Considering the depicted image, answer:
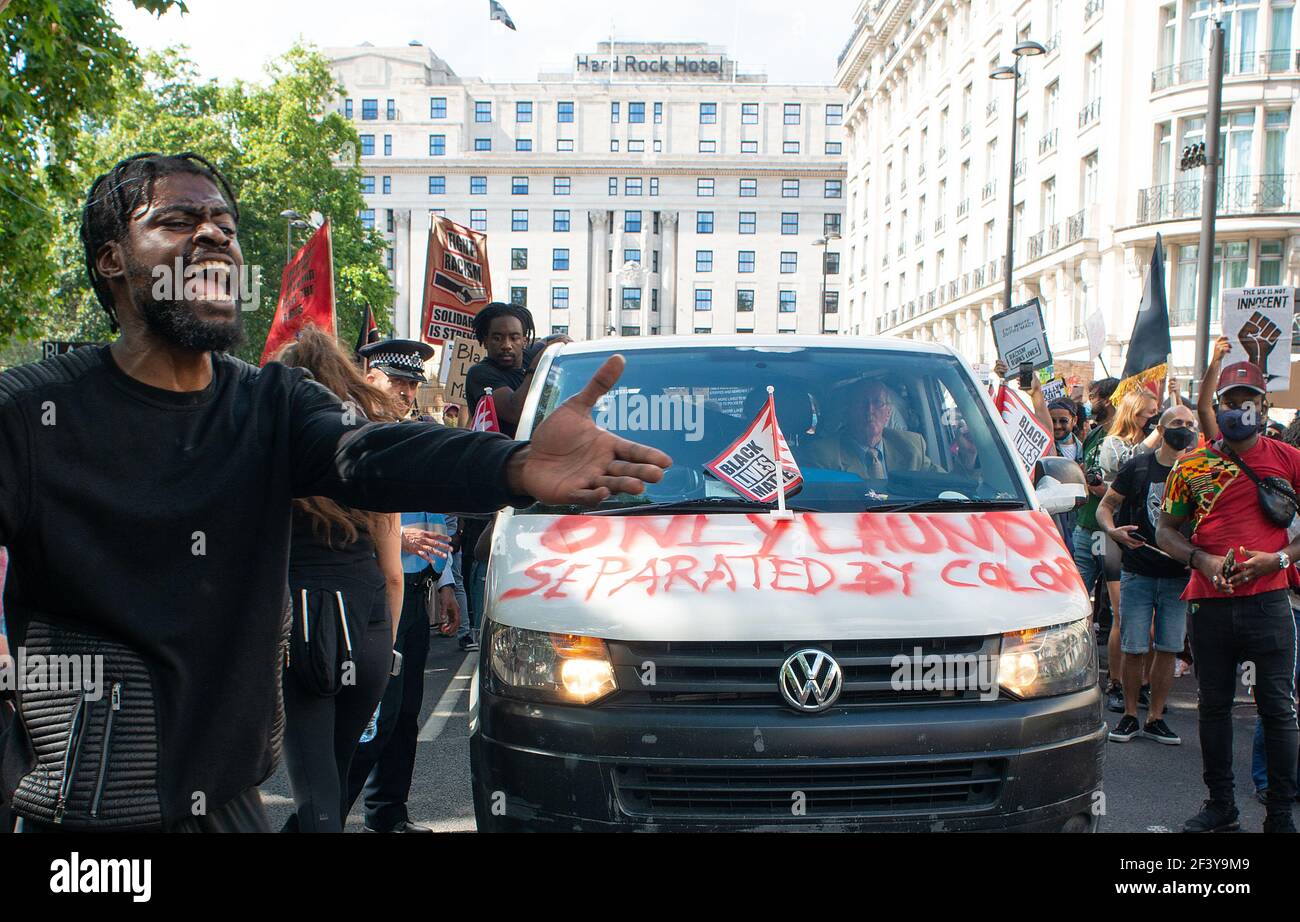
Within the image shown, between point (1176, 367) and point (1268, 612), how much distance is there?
3203cm

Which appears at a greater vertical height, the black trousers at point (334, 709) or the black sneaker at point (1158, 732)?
the black trousers at point (334, 709)

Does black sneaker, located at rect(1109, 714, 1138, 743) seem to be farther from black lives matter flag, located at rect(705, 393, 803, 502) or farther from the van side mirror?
black lives matter flag, located at rect(705, 393, 803, 502)

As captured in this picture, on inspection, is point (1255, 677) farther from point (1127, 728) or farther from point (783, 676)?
point (783, 676)

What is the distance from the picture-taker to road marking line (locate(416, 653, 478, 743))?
22.9 feet

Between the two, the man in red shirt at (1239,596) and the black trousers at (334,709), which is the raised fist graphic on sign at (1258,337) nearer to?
the man in red shirt at (1239,596)

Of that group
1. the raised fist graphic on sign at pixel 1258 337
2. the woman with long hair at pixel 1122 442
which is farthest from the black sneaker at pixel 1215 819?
the raised fist graphic on sign at pixel 1258 337

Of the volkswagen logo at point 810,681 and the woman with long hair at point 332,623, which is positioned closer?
the volkswagen logo at point 810,681

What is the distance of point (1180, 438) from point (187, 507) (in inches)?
239

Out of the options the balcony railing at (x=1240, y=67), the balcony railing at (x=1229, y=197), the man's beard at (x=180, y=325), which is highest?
the balcony railing at (x=1240, y=67)

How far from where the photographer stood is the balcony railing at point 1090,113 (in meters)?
37.0

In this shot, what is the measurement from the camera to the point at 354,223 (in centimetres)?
4900

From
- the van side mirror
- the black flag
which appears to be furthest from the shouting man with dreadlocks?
the black flag

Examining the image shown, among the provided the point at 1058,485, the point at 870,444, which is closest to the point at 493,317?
the point at 870,444
